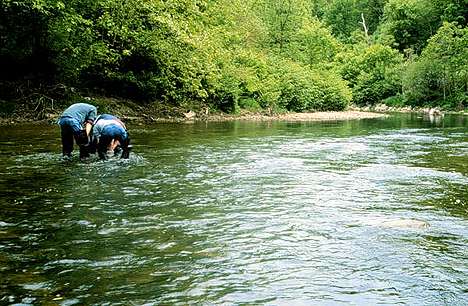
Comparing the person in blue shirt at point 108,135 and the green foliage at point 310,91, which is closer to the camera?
the person in blue shirt at point 108,135

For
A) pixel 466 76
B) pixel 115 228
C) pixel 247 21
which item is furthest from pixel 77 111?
pixel 466 76

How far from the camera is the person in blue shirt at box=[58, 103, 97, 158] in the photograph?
1112 centimetres

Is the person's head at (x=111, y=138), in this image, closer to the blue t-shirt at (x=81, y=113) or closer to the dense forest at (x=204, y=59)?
the blue t-shirt at (x=81, y=113)

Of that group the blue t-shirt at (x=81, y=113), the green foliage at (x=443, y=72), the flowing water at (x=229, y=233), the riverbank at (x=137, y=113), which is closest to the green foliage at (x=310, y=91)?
the riverbank at (x=137, y=113)

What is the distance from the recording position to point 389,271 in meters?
4.67

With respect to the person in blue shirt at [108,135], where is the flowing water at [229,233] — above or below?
below

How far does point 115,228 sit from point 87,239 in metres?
0.52

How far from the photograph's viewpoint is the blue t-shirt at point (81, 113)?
1123 centimetres

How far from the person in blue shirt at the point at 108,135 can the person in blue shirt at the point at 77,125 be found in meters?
0.21

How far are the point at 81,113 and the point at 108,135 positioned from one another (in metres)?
0.84

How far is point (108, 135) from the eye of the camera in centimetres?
1114

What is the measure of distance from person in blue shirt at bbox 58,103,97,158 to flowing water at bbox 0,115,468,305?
44cm

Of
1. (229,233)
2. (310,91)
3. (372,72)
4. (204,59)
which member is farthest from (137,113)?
(372,72)

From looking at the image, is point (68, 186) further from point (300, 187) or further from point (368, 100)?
point (368, 100)
